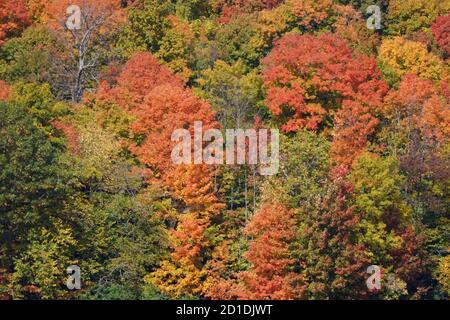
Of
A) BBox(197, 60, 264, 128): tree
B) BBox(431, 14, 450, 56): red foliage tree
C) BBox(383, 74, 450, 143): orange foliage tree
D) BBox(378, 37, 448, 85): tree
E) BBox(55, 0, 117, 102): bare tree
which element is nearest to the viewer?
BBox(383, 74, 450, 143): orange foliage tree

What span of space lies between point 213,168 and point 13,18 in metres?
28.9

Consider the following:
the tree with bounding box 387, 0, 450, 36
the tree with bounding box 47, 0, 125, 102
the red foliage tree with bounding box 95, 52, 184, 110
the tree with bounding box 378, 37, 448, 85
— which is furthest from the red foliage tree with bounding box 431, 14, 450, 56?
the tree with bounding box 47, 0, 125, 102

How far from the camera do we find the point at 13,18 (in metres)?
99.2

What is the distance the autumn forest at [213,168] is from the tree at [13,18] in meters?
0.26

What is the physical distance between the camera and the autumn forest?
224 feet

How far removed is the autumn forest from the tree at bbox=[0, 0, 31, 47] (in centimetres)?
26

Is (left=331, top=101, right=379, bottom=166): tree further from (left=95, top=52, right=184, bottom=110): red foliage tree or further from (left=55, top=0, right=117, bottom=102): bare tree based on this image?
(left=55, top=0, right=117, bottom=102): bare tree

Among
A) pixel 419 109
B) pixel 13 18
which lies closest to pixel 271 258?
pixel 419 109

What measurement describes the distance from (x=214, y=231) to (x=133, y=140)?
814cm

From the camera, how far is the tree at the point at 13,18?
322ft

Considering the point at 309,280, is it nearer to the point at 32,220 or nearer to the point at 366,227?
the point at 366,227

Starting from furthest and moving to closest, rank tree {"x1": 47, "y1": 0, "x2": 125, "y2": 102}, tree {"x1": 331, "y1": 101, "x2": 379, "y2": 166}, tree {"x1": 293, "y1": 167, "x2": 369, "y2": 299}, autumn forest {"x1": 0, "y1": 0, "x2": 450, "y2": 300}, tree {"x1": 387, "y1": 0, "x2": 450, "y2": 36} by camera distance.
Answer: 1. tree {"x1": 387, "y1": 0, "x2": 450, "y2": 36}
2. tree {"x1": 47, "y1": 0, "x2": 125, "y2": 102}
3. tree {"x1": 331, "y1": 101, "x2": 379, "y2": 166}
4. autumn forest {"x1": 0, "y1": 0, "x2": 450, "y2": 300}
5. tree {"x1": 293, "y1": 167, "x2": 369, "y2": 299}

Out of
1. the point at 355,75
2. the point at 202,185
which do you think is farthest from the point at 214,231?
the point at 355,75
